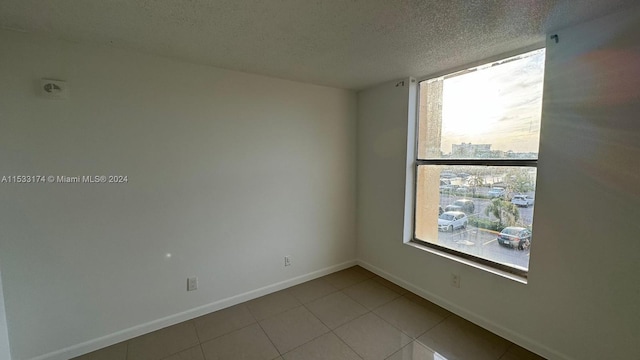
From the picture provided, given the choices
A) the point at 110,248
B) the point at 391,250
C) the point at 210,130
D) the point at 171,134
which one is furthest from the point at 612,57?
the point at 110,248

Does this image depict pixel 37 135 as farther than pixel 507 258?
No

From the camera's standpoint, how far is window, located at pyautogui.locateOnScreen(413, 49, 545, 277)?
1955 mm

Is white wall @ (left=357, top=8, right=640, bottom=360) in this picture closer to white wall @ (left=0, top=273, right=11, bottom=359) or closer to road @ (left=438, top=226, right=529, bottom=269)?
road @ (left=438, top=226, right=529, bottom=269)

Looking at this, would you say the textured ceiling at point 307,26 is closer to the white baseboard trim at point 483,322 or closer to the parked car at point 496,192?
the parked car at point 496,192

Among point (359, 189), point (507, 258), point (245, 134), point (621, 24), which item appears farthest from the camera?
point (359, 189)

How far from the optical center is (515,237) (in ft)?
6.70

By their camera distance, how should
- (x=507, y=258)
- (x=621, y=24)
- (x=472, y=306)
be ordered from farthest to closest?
(x=472, y=306)
(x=507, y=258)
(x=621, y=24)

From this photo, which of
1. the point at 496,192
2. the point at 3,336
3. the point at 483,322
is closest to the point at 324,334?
the point at 483,322

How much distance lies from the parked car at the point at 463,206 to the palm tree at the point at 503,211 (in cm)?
15

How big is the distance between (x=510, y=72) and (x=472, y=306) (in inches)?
78.2

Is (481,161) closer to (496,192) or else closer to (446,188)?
(496,192)

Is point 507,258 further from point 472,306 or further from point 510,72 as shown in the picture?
point 510,72

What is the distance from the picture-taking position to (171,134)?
215 cm

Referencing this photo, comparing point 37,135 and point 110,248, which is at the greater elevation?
point 37,135
